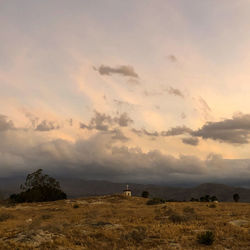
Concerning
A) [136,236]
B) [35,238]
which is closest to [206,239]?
[136,236]

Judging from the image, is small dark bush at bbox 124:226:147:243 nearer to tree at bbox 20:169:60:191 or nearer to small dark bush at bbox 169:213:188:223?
small dark bush at bbox 169:213:188:223

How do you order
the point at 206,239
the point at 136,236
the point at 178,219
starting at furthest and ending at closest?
the point at 178,219
the point at 136,236
the point at 206,239

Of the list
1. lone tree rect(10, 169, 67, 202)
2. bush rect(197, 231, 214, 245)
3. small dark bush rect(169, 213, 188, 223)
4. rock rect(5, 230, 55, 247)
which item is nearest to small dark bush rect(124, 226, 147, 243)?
bush rect(197, 231, 214, 245)

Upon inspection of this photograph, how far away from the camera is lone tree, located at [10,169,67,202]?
9556 centimetres

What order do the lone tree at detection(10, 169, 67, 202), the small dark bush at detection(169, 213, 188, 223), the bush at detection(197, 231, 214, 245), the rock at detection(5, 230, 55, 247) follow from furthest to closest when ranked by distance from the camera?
the lone tree at detection(10, 169, 67, 202)
the small dark bush at detection(169, 213, 188, 223)
the bush at detection(197, 231, 214, 245)
the rock at detection(5, 230, 55, 247)

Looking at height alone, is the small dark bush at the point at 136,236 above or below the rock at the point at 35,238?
below

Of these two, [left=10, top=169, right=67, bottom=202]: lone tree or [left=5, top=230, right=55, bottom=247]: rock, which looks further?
[left=10, top=169, right=67, bottom=202]: lone tree

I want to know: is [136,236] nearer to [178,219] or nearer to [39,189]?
[178,219]

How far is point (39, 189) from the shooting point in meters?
97.9

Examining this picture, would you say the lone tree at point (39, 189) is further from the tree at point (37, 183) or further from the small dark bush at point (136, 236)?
the small dark bush at point (136, 236)

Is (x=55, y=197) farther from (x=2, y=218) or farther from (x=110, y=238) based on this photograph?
(x=110, y=238)

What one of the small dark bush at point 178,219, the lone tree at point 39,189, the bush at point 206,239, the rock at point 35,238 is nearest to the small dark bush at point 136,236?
the bush at point 206,239

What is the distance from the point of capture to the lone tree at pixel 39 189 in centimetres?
9556

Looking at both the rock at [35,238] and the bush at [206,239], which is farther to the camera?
the bush at [206,239]
